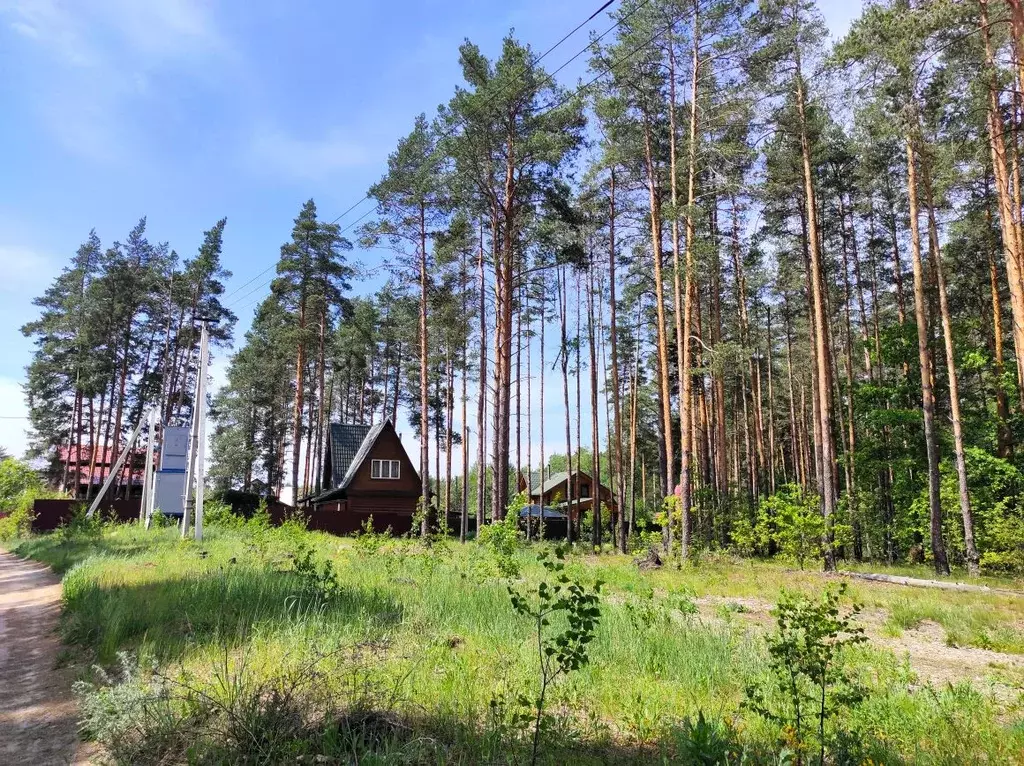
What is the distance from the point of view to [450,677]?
429cm

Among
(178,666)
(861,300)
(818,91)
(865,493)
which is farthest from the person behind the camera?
(861,300)

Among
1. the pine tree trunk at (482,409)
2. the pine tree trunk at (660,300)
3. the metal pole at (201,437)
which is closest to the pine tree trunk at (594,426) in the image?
the pine tree trunk at (482,409)

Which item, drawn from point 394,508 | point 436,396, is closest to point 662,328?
point 394,508

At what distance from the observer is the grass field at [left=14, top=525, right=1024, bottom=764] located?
327cm

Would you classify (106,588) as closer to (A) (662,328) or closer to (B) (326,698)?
(B) (326,698)

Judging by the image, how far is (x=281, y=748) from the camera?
305cm

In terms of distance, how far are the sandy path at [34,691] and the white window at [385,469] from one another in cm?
2282

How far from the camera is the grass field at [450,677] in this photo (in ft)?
10.7

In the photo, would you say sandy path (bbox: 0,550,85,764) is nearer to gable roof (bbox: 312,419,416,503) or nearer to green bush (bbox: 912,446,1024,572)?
green bush (bbox: 912,446,1024,572)

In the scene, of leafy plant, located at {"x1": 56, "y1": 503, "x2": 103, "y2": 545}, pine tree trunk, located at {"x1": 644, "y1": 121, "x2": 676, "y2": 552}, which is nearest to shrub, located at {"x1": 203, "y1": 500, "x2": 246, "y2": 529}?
leafy plant, located at {"x1": 56, "y1": 503, "x2": 103, "y2": 545}

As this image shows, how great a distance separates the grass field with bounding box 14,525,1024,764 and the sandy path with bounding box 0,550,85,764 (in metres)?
0.26

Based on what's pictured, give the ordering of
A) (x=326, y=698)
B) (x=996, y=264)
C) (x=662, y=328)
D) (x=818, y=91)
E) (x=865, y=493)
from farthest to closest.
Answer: (x=865, y=493)
(x=996, y=264)
(x=662, y=328)
(x=818, y=91)
(x=326, y=698)

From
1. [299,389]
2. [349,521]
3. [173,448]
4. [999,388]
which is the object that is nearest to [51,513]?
[173,448]

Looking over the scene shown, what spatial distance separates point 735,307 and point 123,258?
1406 inches
